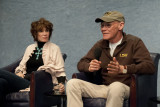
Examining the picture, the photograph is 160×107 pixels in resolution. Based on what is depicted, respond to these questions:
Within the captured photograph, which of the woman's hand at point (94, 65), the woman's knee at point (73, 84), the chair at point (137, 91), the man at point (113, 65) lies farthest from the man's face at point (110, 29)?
the woman's knee at point (73, 84)

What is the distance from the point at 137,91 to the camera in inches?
123

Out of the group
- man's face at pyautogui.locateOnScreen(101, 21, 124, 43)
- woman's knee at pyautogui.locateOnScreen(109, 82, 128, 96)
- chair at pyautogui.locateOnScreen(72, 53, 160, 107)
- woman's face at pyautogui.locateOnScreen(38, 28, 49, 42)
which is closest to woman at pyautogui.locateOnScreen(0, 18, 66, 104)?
woman's face at pyautogui.locateOnScreen(38, 28, 49, 42)

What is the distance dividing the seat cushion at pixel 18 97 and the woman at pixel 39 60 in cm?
9

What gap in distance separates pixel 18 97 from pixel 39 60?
0.63 metres

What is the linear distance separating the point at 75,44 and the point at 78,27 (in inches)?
10.4

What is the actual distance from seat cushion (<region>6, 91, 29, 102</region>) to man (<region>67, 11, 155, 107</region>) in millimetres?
677

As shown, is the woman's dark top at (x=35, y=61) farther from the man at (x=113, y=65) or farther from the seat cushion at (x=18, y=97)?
the man at (x=113, y=65)

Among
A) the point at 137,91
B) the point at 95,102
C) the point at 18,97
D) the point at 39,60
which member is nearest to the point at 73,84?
the point at 95,102

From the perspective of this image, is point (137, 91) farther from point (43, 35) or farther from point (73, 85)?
point (43, 35)

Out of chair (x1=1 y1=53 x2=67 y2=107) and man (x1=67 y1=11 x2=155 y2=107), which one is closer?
man (x1=67 y1=11 x2=155 y2=107)

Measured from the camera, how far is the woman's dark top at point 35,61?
13.7 ft

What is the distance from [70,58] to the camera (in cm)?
500

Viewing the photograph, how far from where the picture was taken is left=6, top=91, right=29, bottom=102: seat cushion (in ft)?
12.2

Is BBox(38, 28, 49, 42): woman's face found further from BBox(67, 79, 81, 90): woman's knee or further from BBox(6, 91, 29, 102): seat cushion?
BBox(67, 79, 81, 90): woman's knee
